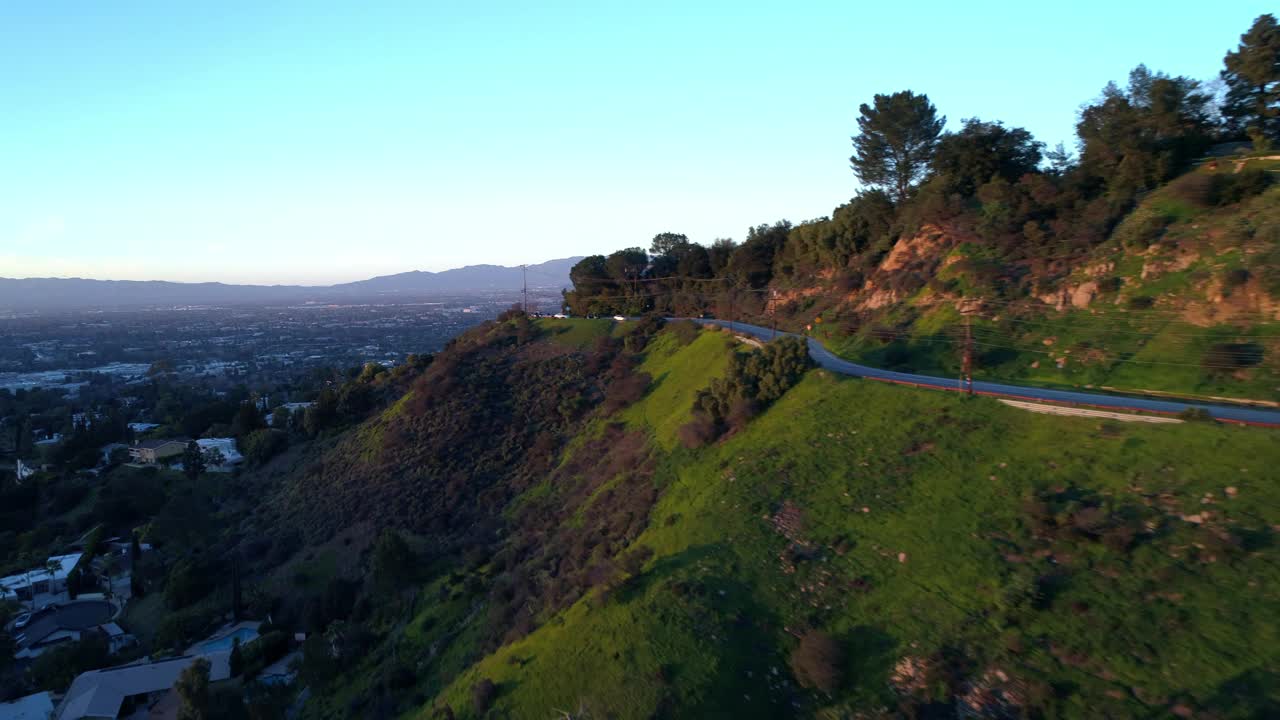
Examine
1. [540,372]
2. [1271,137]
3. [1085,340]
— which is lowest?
[540,372]

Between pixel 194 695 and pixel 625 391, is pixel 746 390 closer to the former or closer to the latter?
pixel 625 391

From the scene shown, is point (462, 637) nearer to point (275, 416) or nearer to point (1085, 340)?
point (1085, 340)

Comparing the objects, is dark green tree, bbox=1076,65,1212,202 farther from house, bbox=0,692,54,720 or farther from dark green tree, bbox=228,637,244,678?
house, bbox=0,692,54,720

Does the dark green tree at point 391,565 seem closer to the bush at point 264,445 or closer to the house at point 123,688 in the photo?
the house at point 123,688

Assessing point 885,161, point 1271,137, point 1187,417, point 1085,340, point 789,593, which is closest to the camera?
point 789,593

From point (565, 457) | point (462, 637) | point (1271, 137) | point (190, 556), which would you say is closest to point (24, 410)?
point (190, 556)

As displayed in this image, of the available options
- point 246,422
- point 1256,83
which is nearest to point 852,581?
point 1256,83

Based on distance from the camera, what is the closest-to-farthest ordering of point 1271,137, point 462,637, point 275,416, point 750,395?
point 462,637 → point 750,395 → point 1271,137 → point 275,416
